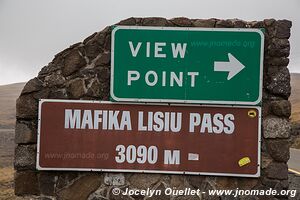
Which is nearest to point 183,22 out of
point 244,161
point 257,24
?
point 257,24

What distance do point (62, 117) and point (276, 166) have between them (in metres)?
2.86

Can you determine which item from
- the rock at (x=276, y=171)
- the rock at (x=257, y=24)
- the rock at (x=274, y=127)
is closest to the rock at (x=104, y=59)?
the rock at (x=257, y=24)

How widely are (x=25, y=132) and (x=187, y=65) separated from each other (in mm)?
2308

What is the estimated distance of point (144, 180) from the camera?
18.9ft

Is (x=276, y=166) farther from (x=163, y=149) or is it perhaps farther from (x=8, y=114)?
(x=8, y=114)

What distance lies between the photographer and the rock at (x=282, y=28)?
225 inches

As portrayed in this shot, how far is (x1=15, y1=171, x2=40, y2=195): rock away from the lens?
578 cm

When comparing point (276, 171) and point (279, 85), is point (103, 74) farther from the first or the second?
point (276, 171)

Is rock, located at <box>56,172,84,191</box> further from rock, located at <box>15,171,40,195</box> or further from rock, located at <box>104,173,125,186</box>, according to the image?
rock, located at <box>104,173,125,186</box>

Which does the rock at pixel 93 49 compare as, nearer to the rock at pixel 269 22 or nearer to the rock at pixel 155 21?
the rock at pixel 155 21

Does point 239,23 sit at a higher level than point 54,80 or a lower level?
higher

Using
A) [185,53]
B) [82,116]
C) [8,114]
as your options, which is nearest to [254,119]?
[185,53]

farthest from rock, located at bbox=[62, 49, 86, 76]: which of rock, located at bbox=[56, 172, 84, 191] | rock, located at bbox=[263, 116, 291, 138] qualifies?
rock, located at bbox=[263, 116, 291, 138]

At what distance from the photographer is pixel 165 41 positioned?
573 centimetres
